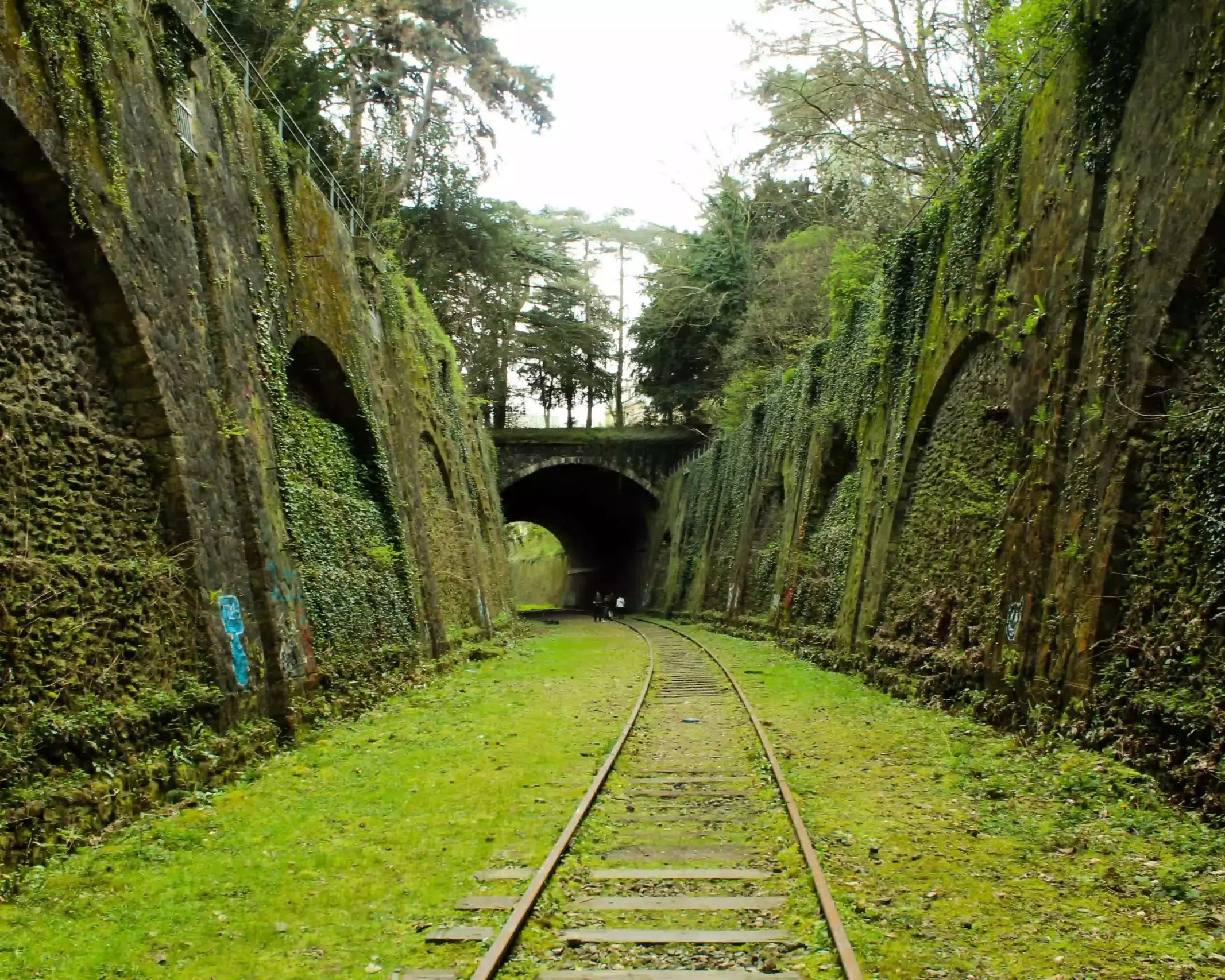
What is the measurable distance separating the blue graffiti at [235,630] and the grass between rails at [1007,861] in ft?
16.9

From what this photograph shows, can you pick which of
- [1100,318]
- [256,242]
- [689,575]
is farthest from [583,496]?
[1100,318]

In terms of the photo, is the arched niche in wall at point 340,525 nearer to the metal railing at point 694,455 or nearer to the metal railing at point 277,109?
the metal railing at point 277,109

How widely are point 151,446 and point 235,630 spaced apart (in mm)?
1905

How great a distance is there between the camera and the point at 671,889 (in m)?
5.64

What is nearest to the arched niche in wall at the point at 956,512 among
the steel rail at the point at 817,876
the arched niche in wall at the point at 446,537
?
the steel rail at the point at 817,876

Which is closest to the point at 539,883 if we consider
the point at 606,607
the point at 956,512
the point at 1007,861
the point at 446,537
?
the point at 1007,861

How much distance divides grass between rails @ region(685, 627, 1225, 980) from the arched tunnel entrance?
112ft

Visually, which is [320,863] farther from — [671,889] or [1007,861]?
[1007,861]

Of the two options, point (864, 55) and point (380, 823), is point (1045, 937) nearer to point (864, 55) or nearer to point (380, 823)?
point (380, 823)

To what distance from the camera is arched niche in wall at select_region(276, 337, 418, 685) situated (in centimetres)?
1184

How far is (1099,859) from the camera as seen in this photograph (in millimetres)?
6023

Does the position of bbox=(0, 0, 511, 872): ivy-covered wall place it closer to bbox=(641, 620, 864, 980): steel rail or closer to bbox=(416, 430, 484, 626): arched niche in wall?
bbox=(641, 620, 864, 980): steel rail

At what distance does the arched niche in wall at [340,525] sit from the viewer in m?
11.8

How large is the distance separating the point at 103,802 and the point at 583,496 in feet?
141
